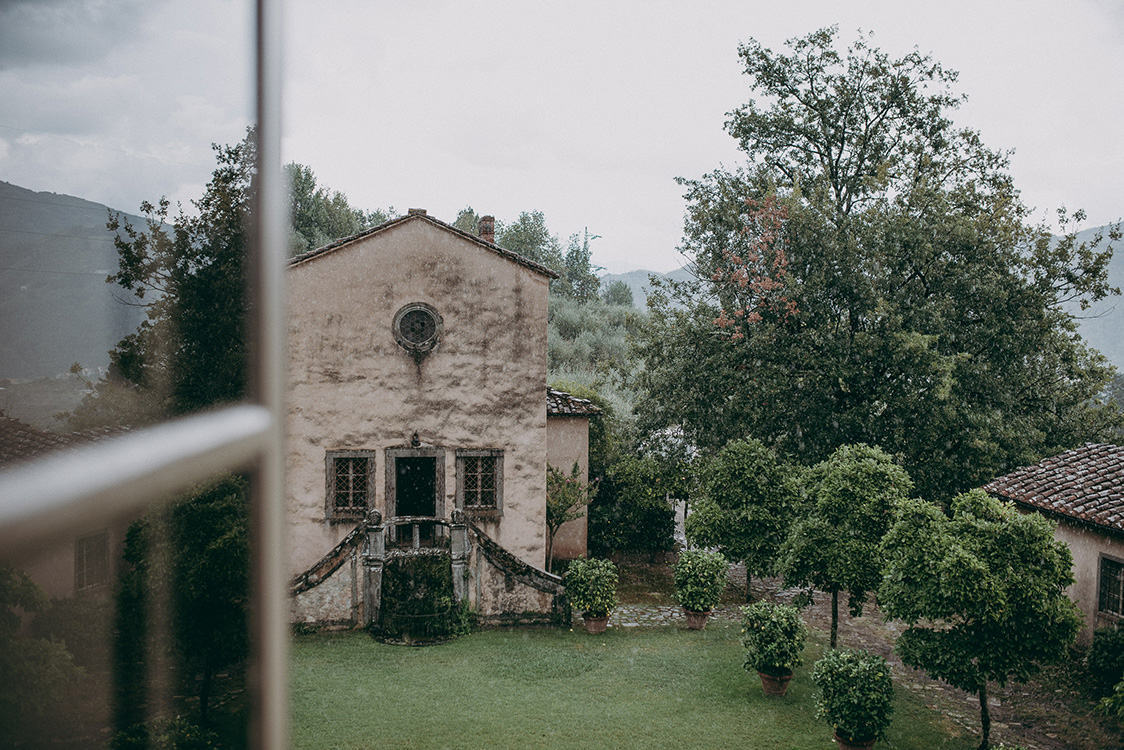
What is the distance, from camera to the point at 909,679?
477 inches

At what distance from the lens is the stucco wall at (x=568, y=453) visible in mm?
17016

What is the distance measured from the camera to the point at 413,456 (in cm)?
1433

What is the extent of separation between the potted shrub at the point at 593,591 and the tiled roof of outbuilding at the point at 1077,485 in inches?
320

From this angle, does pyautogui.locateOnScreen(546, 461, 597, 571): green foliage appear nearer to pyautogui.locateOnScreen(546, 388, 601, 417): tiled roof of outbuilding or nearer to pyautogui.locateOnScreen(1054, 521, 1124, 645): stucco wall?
pyautogui.locateOnScreen(546, 388, 601, 417): tiled roof of outbuilding

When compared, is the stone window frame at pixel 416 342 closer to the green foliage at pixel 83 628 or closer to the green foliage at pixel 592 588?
the green foliage at pixel 592 588

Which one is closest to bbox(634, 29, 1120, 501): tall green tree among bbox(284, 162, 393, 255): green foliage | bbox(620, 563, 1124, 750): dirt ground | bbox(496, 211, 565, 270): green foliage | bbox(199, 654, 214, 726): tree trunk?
bbox(620, 563, 1124, 750): dirt ground

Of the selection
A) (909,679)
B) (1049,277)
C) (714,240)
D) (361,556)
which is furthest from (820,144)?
(361,556)

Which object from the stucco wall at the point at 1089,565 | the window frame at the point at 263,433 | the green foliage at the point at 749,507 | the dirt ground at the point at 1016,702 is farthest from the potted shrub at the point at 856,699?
the window frame at the point at 263,433

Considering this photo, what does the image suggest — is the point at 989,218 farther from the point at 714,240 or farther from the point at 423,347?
the point at 423,347

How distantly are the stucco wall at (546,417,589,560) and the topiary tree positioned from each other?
6781mm

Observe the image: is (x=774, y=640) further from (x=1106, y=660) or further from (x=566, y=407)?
(x=566, y=407)

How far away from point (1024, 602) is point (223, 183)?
989cm

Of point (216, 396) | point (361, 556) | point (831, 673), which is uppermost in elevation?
point (216, 396)

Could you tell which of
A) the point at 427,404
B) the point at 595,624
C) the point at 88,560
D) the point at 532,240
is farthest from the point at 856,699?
the point at 532,240
